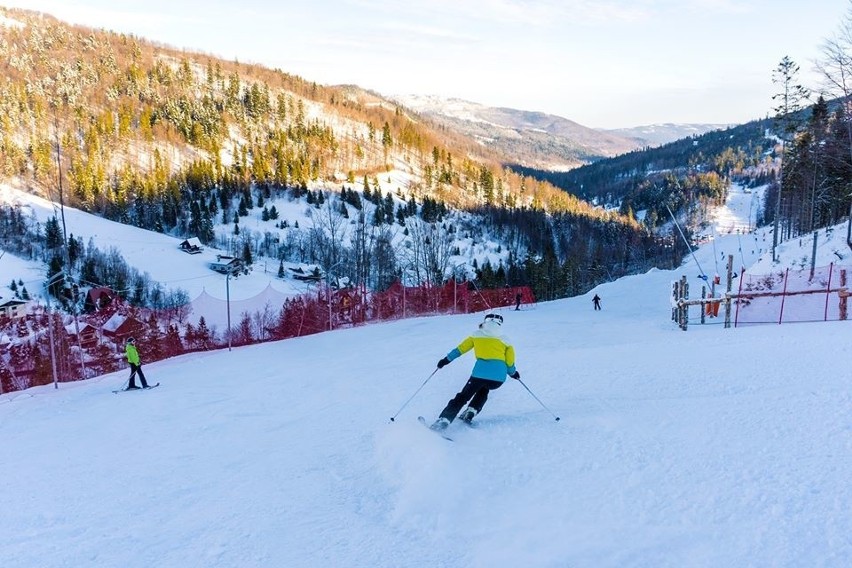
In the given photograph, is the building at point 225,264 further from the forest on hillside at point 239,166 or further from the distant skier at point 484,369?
the distant skier at point 484,369

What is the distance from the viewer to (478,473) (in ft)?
17.3

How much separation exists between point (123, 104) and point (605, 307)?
475 ft

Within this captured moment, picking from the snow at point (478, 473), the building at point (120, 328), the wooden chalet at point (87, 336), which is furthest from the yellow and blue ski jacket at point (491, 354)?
the building at point (120, 328)

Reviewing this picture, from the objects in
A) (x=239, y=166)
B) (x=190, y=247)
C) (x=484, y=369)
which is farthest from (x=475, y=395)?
(x=239, y=166)

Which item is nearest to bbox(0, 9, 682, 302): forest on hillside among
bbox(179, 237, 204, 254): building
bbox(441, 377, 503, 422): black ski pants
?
bbox(179, 237, 204, 254): building

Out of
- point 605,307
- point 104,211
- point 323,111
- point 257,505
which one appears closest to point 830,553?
point 257,505

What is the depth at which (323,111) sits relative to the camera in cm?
16962

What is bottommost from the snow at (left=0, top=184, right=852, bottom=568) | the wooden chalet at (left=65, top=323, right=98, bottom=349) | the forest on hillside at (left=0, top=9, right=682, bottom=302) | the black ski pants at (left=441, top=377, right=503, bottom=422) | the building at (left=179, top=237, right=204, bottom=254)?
the wooden chalet at (left=65, top=323, right=98, bottom=349)

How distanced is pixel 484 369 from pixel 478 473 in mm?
1780

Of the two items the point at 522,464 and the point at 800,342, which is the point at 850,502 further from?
the point at 800,342

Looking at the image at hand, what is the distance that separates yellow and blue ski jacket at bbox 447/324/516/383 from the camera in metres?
6.83

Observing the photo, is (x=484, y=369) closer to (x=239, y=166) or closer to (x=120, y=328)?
(x=120, y=328)

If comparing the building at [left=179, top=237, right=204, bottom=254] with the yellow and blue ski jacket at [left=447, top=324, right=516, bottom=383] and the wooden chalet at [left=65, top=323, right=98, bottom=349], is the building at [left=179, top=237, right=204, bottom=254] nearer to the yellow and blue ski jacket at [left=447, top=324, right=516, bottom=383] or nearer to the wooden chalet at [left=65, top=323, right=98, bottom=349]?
the wooden chalet at [left=65, top=323, right=98, bottom=349]

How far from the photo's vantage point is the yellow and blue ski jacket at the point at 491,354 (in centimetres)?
683
